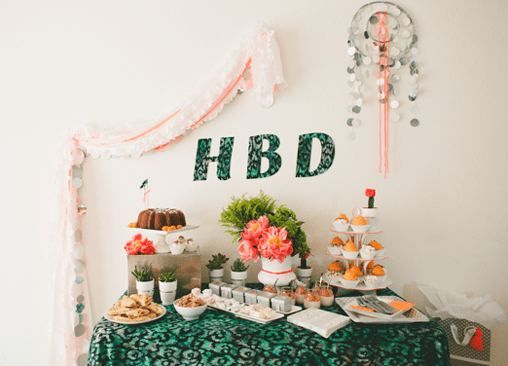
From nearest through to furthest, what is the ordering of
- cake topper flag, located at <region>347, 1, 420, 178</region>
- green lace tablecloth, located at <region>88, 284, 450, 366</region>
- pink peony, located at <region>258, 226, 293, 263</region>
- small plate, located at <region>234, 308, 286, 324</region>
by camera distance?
green lace tablecloth, located at <region>88, 284, 450, 366</region>, small plate, located at <region>234, 308, 286, 324</region>, pink peony, located at <region>258, 226, 293, 263</region>, cake topper flag, located at <region>347, 1, 420, 178</region>

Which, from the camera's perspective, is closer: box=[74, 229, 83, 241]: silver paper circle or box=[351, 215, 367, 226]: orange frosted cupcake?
box=[351, 215, 367, 226]: orange frosted cupcake

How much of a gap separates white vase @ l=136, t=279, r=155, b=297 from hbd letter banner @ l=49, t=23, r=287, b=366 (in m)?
0.62

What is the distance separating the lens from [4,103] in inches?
77.9

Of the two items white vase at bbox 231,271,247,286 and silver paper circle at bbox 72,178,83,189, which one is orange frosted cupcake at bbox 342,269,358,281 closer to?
white vase at bbox 231,271,247,286

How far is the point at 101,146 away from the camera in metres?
1.89

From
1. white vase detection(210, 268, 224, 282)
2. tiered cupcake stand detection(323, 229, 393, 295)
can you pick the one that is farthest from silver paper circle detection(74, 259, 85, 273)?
tiered cupcake stand detection(323, 229, 393, 295)

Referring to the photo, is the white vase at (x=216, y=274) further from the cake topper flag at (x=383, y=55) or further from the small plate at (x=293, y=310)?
the cake topper flag at (x=383, y=55)

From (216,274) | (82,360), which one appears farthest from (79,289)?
(216,274)

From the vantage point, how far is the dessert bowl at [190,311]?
133cm

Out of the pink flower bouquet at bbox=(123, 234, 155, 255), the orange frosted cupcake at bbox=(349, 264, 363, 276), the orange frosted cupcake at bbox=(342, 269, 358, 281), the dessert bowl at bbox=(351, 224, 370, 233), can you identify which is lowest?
the orange frosted cupcake at bbox=(342, 269, 358, 281)

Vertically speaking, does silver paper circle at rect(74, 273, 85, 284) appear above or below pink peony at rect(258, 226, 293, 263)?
below

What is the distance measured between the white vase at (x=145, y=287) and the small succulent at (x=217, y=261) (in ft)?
1.08

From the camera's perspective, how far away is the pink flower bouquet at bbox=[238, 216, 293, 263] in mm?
1458

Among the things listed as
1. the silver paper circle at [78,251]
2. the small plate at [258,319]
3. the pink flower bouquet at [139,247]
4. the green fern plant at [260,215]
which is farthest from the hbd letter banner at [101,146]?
the small plate at [258,319]
